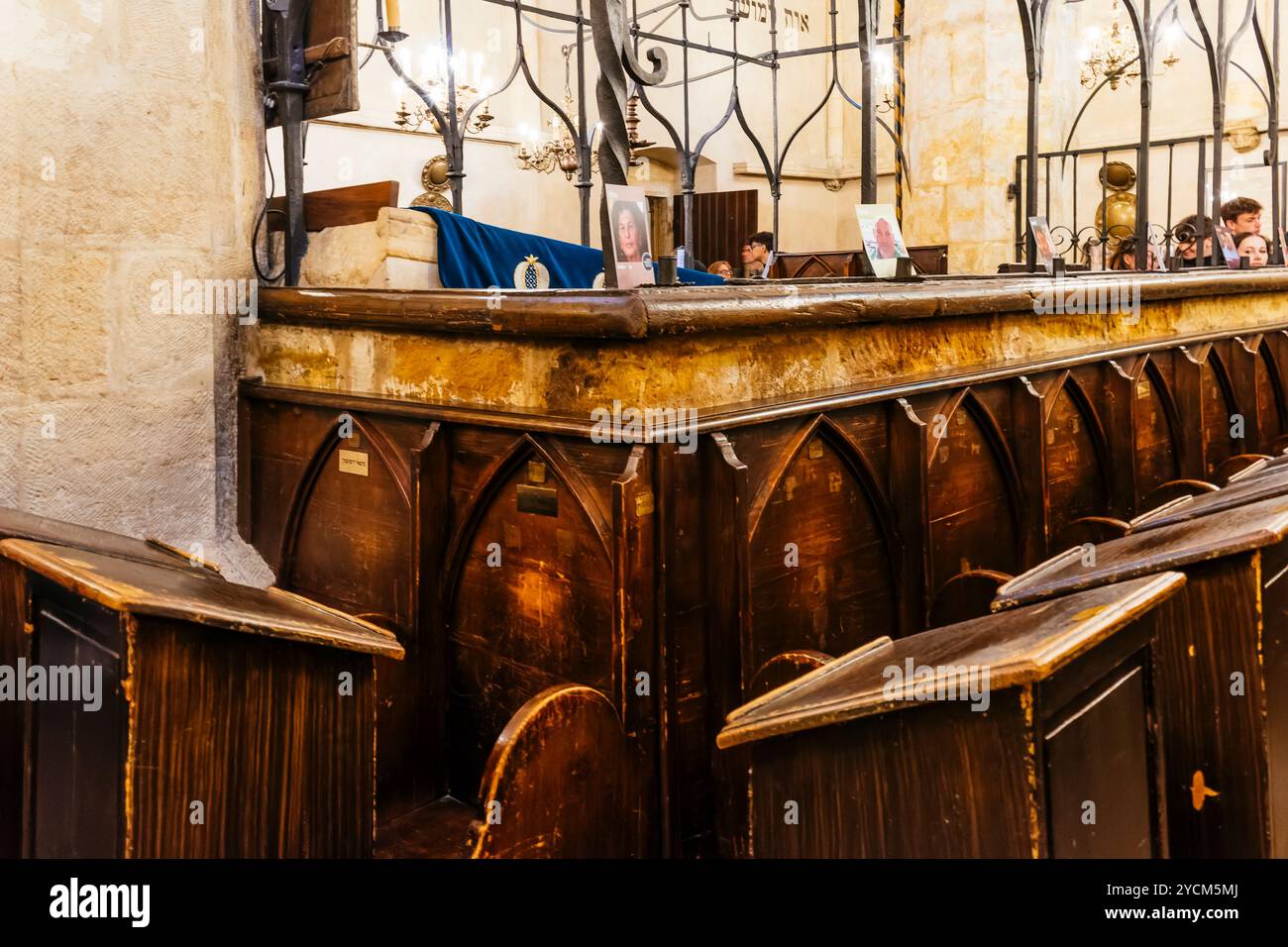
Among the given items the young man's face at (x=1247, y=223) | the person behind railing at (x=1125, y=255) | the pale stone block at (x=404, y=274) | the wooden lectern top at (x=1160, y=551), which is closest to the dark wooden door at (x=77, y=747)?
the wooden lectern top at (x=1160, y=551)

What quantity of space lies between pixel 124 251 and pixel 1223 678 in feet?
7.49

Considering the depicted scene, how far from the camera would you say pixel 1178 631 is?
1.49 metres

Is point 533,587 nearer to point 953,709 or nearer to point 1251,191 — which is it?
point 953,709

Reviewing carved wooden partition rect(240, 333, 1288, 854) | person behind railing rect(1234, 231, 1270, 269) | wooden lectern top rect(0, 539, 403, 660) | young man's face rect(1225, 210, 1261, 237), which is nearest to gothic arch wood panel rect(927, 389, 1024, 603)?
carved wooden partition rect(240, 333, 1288, 854)

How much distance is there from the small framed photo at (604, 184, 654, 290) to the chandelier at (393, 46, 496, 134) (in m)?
6.99

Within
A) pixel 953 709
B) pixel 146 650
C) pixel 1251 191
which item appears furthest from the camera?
pixel 1251 191

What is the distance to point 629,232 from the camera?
2016mm

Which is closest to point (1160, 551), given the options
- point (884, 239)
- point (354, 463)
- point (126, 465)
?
point (884, 239)

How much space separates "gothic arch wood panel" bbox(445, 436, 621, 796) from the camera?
6.38ft

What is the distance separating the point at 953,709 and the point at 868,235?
1948mm

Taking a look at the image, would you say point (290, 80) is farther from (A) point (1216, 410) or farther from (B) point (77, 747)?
(A) point (1216, 410)

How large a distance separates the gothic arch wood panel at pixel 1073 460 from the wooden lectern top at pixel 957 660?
1.96 m

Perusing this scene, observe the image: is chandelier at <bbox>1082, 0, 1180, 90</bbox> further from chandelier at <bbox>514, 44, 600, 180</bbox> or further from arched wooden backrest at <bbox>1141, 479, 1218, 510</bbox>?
arched wooden backrest at <bbox>1141, 479, 1218, 510</bbox>
